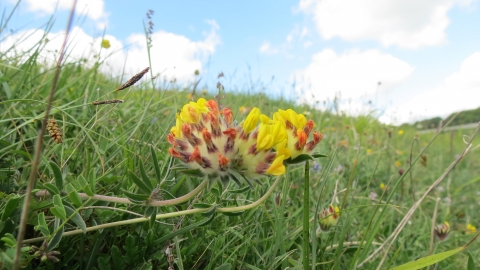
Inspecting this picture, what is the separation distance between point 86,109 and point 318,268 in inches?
54.8

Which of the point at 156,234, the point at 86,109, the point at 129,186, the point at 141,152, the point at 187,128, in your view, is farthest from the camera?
the point at 86,109

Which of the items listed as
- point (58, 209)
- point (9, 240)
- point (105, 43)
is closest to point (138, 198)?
point (58, 209)

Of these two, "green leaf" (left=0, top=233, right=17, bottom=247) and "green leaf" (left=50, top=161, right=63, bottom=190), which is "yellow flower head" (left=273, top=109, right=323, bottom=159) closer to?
"green leaf" (left=50, top=161, right=63, bottom=190)

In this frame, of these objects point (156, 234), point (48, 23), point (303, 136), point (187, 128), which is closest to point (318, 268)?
point (156, 234)

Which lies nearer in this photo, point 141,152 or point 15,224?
point 15,224

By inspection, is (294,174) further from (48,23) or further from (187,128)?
(48,23)

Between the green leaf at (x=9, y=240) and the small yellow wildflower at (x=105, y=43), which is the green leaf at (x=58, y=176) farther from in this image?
the small yellow wildflower at (x=105, y=43)

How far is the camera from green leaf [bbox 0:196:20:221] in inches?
39.0

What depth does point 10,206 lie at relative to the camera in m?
1.00

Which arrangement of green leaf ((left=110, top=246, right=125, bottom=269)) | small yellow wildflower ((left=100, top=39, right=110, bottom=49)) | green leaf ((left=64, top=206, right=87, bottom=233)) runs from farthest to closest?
1. small yellow wildflower ((left=100, top=39, right=110, bottom=49))
2. green leaf ((left=110, top=246, right=125, bottom=269))
3. green leaf ((left=64, top=206, right=87, bottom=233))

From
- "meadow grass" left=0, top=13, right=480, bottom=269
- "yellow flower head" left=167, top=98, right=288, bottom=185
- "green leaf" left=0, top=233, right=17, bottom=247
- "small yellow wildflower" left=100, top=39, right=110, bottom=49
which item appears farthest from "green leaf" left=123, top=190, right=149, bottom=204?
"small yellow wildflower" left=100, top=39, right=110, bottom=49

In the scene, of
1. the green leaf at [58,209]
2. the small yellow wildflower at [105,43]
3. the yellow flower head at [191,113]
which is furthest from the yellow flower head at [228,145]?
the small yellow wildflower at [105,43]

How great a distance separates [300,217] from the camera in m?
1.68

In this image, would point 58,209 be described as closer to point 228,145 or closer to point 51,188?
point 51,188
